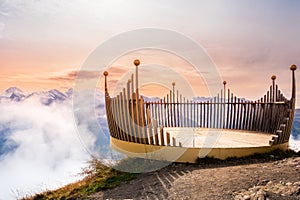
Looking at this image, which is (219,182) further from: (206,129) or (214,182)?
(206,129)

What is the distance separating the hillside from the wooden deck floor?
1.48ft

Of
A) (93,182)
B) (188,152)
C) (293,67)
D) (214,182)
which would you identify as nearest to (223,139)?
(188,152)

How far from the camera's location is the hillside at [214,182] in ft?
14.4

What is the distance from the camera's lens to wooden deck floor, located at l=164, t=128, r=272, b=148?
22.7ft

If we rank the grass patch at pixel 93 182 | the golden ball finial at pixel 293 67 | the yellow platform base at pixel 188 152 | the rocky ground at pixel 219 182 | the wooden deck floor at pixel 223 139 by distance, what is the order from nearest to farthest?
the rocky ground at pixel 219 182, the grass patch at pixel 93 182, the yellow platform base at pixel 188 152, the wooden deck floor at pixel 223 139, the golden ball finial at pixel 293 67

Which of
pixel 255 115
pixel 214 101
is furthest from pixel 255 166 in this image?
pixel 214 101

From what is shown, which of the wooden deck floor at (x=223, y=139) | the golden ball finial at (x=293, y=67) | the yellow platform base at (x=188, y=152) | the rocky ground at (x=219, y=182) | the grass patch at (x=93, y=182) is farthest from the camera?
the golden ball finial at (x=293, y=67)

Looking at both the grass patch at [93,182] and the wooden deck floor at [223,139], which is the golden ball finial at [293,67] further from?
the grass patch at [93,182]

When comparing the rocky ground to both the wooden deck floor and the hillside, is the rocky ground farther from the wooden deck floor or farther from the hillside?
the wooden deck floor

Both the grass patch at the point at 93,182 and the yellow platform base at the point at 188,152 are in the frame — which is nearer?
the grass patch at the point at 93,182

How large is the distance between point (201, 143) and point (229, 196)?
2746 mm

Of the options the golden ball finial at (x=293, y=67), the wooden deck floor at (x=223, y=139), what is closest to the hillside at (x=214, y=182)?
the wooden deck floor at (x=223, y=139)

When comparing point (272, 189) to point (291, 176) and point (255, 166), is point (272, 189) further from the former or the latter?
point (255, 166)

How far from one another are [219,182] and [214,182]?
3.5 inches
